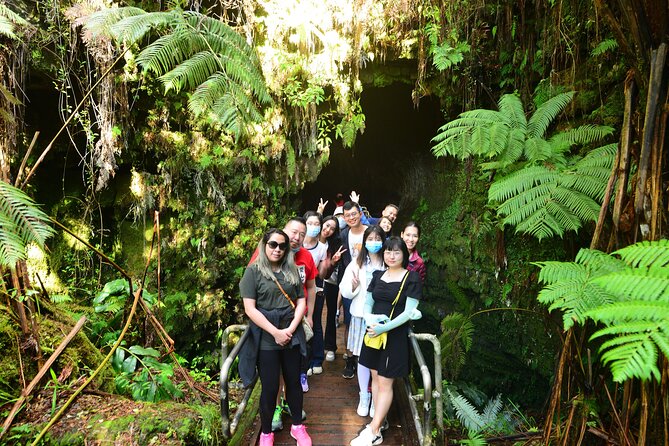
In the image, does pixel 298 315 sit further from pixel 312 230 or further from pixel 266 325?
pixel 312 230

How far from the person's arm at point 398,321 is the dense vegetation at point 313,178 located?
893 mm

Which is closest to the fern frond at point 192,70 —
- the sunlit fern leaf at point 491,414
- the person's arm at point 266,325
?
the person's arm at point 266,325

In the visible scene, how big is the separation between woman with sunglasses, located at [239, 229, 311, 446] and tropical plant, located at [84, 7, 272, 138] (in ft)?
3.52

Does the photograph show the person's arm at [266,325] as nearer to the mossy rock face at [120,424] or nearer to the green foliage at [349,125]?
the mossy rock face at [120,424]

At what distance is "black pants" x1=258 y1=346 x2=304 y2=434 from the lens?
314 cm

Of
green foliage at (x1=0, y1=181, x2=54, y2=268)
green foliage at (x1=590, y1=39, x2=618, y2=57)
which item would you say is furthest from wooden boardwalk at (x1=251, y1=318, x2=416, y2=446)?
green foliage at (x1=590, y1=39, x2=618, y2=57)

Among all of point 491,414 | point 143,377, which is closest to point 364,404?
point 143,377

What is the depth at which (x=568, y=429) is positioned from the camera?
2730 millimetres

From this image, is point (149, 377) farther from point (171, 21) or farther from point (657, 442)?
point (657, 442)

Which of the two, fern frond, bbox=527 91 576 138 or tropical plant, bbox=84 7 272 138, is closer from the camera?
tropical plant, bbox=84 7 272 138

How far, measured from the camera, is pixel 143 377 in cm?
354

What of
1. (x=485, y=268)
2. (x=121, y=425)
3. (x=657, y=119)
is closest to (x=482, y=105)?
(x=485, y=268)

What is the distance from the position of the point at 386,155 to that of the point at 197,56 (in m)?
9.58

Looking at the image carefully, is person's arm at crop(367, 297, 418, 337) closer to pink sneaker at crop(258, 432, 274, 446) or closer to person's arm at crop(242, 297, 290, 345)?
person's arm at crop(242, 297, 290, 345)
